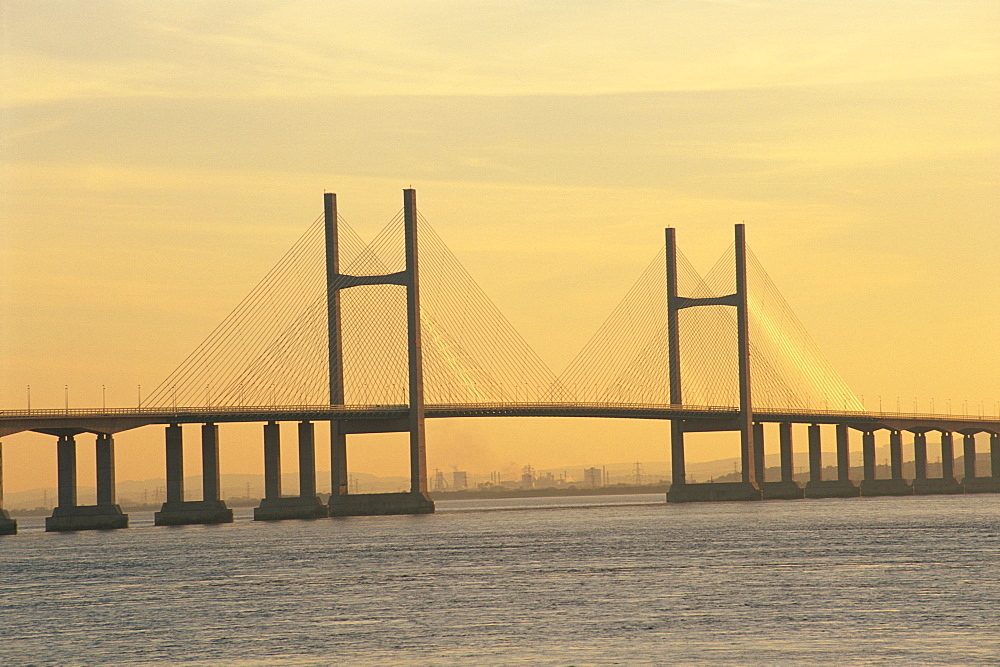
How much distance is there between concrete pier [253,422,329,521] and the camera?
10688 centimetres

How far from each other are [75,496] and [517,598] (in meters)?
56.5

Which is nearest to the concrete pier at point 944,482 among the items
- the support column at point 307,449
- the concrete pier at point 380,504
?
the concrete pier at point 380,504

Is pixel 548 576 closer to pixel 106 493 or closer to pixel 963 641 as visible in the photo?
pixel 963 641

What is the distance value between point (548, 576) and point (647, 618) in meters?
15.1

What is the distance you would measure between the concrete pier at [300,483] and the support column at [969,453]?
245ft

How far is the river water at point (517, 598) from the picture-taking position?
124 ft

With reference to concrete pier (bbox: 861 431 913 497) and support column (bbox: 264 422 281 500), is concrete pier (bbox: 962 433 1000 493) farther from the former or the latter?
support column (bbox: 264 422 281 500)

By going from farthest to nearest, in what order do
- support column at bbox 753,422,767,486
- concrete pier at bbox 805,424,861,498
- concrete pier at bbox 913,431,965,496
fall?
concrete pier at bbox 913,431,965,496
concrete pier at bbox 805,424,861,498
support column at bbox 753,422,767,486

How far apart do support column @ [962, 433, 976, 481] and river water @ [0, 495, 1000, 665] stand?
77105 millimetres

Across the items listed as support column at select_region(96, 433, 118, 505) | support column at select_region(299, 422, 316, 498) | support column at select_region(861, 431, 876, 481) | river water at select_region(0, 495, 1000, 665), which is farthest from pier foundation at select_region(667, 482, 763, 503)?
support column at select_region(96, 433, 118, 505)

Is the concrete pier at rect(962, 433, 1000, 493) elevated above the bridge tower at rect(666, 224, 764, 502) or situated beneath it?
situated beneath

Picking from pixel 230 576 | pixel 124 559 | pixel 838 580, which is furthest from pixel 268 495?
pixel 838 580

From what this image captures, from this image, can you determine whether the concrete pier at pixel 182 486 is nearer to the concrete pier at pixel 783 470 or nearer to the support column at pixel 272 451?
the support column at pixel 272 451

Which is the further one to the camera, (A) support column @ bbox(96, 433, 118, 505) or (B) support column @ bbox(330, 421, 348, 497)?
(B) support column @ bbox(330, 421, 348, 497)
